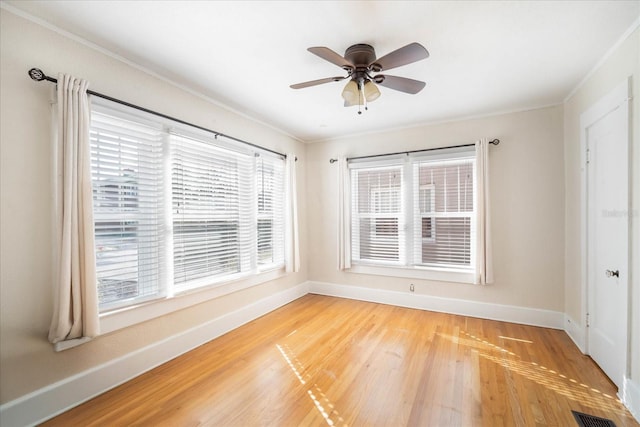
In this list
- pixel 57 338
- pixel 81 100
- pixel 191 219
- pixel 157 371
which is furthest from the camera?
pixel 191 219

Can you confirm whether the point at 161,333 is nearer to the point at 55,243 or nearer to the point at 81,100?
the point at 55,243

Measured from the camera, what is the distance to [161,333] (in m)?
2.52

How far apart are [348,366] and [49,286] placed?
237 centimetres

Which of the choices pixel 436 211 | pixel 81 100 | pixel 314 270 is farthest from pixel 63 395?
pixel 436 211

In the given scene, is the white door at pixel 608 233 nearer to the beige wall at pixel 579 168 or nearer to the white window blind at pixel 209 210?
the beige wall at pixel 579 168

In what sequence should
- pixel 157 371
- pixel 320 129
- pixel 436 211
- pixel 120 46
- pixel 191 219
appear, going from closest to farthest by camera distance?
pixel 120 46, pixel 157 371, pixel 191 219, pixel 436 211, pixel 320 129

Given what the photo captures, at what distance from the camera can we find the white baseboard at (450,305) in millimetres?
3301

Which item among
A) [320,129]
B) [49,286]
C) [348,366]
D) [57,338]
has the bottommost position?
[348,366]

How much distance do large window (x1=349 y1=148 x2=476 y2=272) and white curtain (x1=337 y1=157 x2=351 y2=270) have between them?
109 mm

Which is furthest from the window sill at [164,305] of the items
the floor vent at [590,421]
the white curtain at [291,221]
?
the floor vent at [590,421]

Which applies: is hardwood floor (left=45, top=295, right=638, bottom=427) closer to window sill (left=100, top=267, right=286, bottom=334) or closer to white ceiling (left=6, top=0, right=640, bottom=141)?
window sill (left=100, top=267, right=286, bottom=334)

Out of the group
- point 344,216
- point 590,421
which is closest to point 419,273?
point 344,216

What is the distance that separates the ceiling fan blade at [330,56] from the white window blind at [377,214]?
7.76 feet

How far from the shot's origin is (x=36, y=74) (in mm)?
1799
